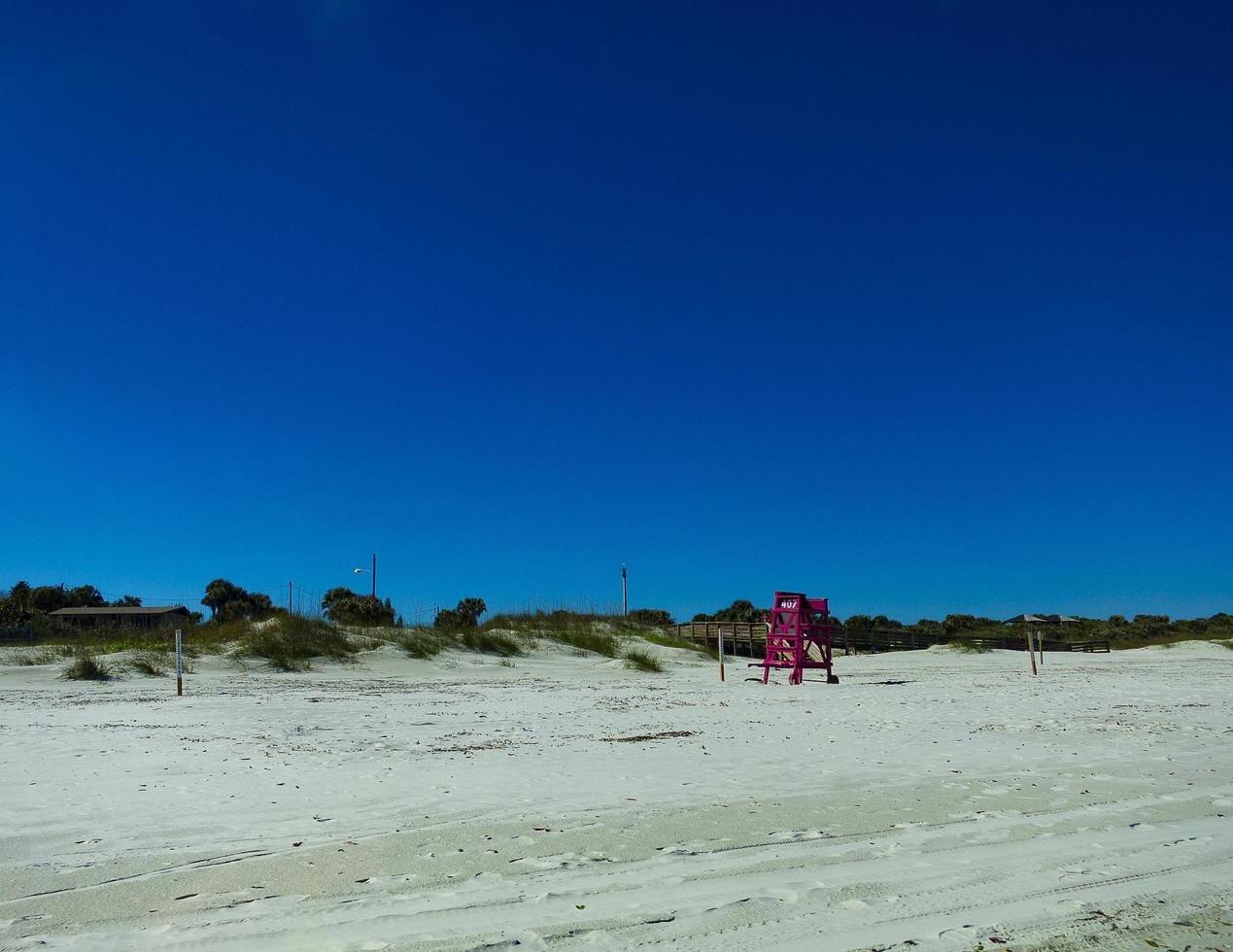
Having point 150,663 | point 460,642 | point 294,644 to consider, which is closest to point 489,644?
point 460,642

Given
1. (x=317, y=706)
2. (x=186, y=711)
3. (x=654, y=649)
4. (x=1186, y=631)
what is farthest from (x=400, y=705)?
(x=1186, y=631)

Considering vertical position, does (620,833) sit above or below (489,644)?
below

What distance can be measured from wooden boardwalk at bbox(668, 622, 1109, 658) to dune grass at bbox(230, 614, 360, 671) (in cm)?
1722

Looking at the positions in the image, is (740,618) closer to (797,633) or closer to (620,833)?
(797,633)

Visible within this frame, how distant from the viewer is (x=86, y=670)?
62.4 ft

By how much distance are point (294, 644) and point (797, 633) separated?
14.0m

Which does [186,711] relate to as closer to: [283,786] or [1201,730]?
[283,786]

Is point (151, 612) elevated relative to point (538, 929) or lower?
elevated

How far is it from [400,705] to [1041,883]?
38.3 feet

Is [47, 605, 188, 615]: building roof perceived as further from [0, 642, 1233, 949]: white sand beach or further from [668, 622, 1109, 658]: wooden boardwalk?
[0, 642, 1233, 949]: white sand beach

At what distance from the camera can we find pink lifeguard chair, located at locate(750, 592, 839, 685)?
20.3 metres

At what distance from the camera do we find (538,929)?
3.62 metres

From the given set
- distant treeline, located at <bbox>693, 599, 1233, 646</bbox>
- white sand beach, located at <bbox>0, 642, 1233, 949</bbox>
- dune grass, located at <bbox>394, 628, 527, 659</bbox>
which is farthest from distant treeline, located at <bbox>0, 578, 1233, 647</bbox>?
white sand beach, located at <bbox>0, 642, 1233, 949</bbox>

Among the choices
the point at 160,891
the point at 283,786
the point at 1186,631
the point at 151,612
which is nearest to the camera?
the point at 160,891
